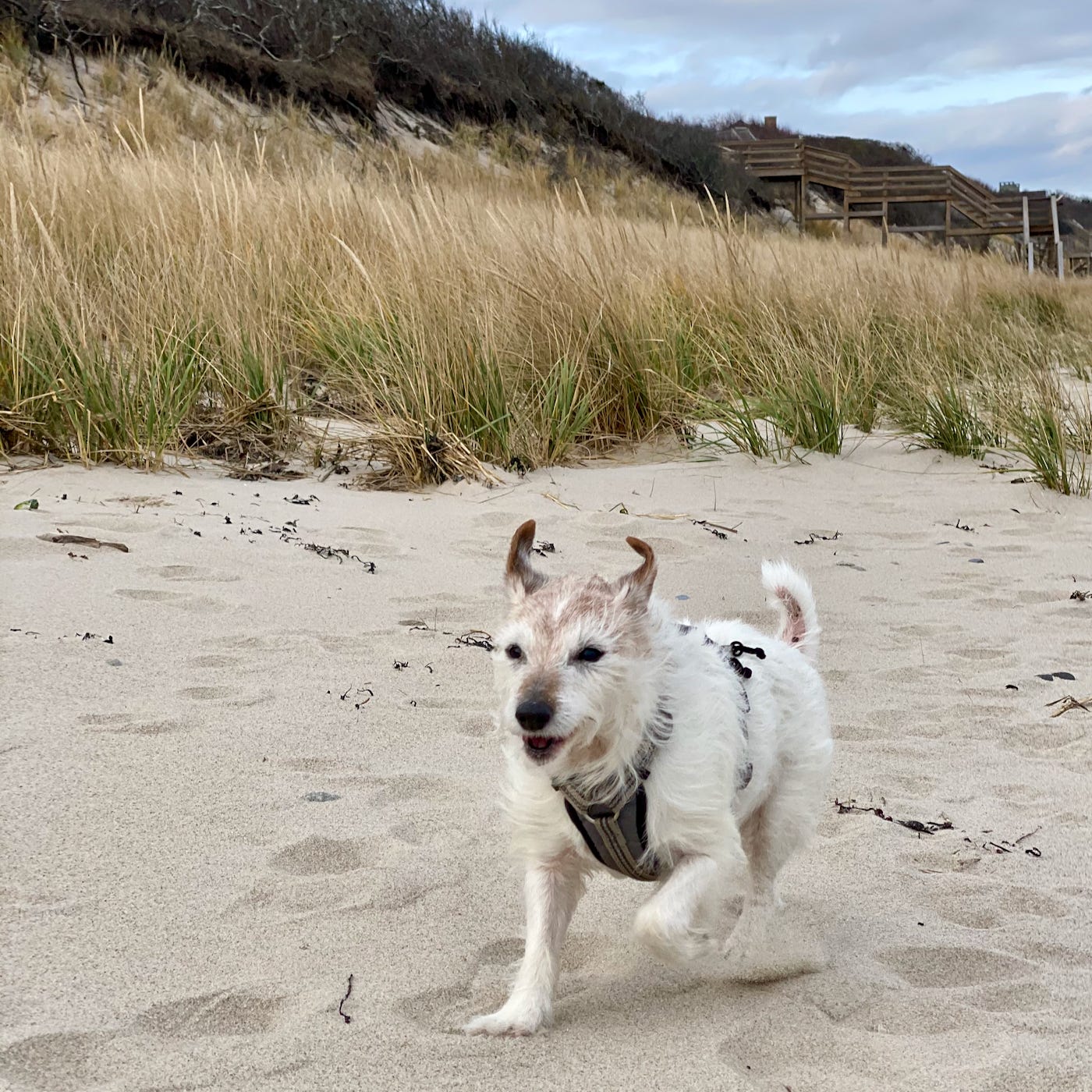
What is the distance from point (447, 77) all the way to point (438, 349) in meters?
17.3

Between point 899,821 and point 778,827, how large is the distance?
61cm

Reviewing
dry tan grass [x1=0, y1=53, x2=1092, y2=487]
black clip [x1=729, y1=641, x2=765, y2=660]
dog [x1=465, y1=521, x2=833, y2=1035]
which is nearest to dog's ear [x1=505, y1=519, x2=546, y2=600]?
dog [x1=465, y1=521, x2=833, y2=1035]

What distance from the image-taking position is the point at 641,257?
30.9ft

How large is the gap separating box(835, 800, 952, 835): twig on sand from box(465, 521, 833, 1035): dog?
769 millimetres

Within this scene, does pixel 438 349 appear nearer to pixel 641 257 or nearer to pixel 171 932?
pixel 641 257

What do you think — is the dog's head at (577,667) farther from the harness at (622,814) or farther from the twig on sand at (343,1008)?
the twig on sand at (343,1008)

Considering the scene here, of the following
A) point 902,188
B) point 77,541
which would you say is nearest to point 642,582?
point 77,541

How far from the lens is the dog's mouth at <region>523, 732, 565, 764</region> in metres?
2.16

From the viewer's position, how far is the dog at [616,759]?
220 cm

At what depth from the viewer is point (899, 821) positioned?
3195 mm

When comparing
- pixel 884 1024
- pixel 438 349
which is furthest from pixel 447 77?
pixel 884 1024

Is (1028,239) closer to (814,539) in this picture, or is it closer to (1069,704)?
(814,539)

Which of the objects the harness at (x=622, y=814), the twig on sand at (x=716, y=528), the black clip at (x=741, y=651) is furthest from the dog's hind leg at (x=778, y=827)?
the twig on sand at (x=716, y=528)

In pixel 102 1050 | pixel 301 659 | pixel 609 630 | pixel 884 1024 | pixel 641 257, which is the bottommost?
pixel 884 1024
